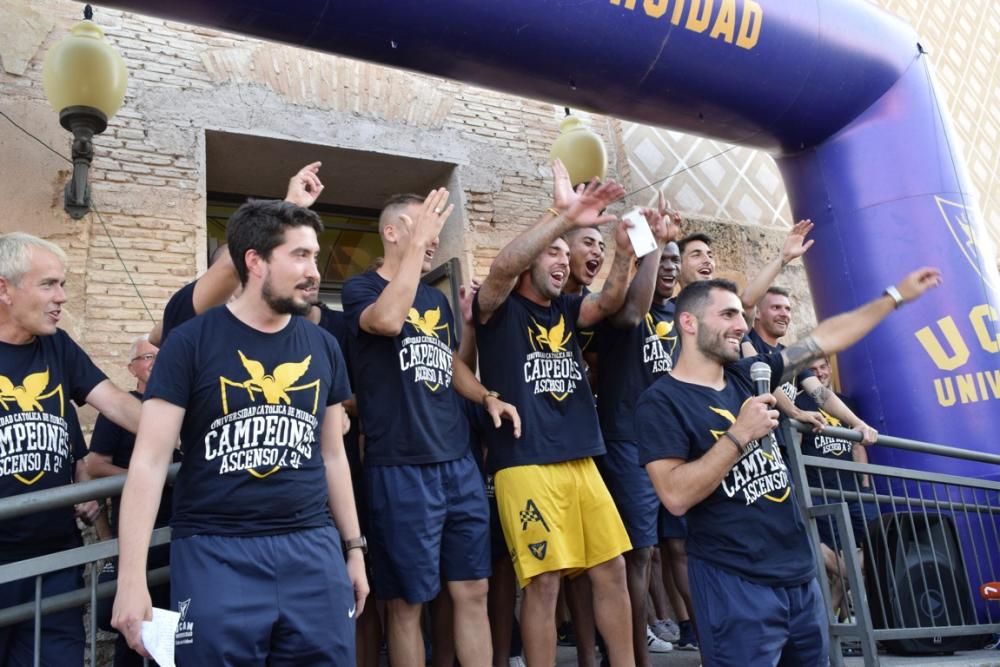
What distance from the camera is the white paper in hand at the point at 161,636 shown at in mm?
2180

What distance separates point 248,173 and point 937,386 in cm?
496

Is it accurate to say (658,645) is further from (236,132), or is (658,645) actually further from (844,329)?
(236,132)

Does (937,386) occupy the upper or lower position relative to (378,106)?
lower

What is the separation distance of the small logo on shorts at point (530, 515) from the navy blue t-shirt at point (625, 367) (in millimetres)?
708

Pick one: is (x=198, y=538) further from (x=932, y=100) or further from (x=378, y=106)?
(x=932, y=100)

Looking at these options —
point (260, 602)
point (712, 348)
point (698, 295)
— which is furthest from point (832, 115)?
point (260, 602)

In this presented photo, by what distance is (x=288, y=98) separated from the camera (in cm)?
602

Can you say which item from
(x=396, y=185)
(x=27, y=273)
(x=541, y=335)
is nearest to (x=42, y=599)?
(x=27, y=273)

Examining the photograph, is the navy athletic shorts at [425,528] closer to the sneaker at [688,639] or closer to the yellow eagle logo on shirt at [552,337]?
the yellow eagle logo on shirt at [552,337]

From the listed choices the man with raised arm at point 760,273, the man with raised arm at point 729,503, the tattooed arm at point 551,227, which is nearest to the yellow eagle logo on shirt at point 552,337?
the tattooed arm at point 551,227

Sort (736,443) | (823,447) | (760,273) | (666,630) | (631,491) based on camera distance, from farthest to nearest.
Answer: (823,447) → (760,273) → (666,630) → (631,491) → (736,443)

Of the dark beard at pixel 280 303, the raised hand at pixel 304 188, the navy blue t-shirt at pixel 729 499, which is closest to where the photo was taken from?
the dark beard at pixel 280 303

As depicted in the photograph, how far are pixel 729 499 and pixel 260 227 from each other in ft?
5.77

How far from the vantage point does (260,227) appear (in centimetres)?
262
